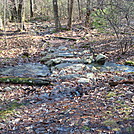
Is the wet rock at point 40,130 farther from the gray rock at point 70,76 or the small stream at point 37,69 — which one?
the small stream at point 37,69

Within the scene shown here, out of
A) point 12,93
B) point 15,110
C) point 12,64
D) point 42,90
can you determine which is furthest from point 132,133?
point 12,64

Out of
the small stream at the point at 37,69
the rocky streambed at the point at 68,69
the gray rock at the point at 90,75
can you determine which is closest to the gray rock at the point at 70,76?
the rocky streambed at the point at 68,69

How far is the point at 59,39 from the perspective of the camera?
631 inches

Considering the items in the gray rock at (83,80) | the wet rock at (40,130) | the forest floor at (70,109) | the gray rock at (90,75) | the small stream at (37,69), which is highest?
the small stream at (37,69)

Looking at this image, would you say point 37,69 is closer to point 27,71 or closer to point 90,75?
point 27,71

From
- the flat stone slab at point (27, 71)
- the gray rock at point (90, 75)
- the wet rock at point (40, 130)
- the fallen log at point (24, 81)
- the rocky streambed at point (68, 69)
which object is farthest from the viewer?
the flat stone slab at point (27, 71)

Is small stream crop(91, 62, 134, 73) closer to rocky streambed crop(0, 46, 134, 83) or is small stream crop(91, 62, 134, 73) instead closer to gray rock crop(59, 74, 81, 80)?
Answer: rocky streambed crop(0, 46, 134, 83)

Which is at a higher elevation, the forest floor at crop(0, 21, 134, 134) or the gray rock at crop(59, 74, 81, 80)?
the gray rock at crop(59, 74, 81, 80)

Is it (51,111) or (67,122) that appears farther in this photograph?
(51,111)

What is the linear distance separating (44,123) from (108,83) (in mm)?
Result: 3214

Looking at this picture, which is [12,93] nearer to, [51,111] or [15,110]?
[15,110]

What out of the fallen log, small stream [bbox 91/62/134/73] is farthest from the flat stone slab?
small stream [bbox 91/62/134/73]

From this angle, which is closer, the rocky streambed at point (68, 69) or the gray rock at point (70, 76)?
the gray rock at point (70, 76)

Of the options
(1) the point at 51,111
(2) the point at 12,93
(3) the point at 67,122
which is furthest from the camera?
(2) the point at 12,93
